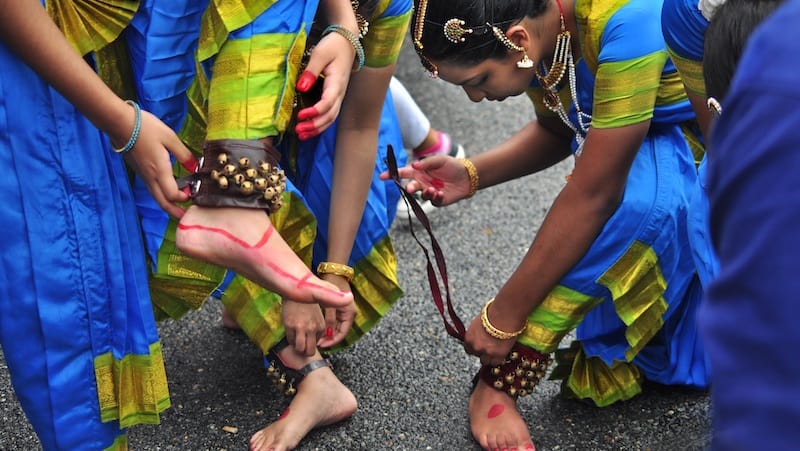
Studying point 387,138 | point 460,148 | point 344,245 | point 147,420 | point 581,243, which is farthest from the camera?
point 460,148

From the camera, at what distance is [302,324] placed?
170cm

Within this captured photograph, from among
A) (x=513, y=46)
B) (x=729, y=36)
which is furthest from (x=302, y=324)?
(x=729, y=36)

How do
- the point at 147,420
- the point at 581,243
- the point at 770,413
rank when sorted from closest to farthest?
the point at 770,413
the point at 147,420
the point at 581,243

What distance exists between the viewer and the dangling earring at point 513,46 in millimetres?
1602

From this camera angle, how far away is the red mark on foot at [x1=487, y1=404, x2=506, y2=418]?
174cm

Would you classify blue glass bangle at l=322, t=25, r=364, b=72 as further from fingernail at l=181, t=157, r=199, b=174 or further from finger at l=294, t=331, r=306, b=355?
finger at l=294, t=331, r=306, b=355

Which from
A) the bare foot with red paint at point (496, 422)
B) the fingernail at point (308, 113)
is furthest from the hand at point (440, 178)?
the fingernail at point (308, 113)

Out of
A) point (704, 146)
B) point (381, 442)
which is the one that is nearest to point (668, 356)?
point (704, 146)

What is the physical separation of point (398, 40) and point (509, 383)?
0.65 m

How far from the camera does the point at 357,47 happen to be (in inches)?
61.2

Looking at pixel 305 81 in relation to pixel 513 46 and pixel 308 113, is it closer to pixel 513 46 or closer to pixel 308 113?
pixel 308 113

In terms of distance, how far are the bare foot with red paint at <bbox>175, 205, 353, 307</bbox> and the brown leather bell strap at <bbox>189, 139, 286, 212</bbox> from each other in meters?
0.02

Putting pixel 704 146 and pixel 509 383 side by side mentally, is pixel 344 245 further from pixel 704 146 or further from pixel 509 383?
pixel 704 146

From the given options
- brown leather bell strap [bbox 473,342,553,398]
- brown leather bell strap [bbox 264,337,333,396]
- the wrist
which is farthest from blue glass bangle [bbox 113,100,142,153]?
brown leather bell strap [bbox 473,342,553,398]
